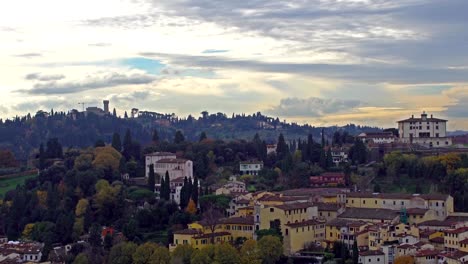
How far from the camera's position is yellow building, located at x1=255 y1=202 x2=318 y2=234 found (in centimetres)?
4375

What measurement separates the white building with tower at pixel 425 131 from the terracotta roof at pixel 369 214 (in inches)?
823

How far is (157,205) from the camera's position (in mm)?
51062

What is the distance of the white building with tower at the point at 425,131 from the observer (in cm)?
6619

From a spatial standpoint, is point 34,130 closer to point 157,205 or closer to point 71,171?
point 71,171

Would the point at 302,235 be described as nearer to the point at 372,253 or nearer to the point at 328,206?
the point at 328,206

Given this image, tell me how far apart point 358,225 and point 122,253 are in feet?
40.3

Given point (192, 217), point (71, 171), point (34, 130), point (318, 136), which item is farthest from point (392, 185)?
point (318, 136)

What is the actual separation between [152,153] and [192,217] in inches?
680

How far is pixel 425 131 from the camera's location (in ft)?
220

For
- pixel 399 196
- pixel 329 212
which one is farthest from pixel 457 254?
pixel 329 212

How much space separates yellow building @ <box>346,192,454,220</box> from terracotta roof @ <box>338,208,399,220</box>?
97cm

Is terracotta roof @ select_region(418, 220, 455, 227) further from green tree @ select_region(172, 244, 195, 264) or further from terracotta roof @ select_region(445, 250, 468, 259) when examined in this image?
green tree @ select_region(172, 244, 195, 264)

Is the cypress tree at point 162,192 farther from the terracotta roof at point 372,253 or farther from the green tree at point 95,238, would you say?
the terracotta roof at point 372,253

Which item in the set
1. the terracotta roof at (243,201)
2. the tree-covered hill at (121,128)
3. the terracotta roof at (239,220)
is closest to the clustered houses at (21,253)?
the terracotta roof at (239,220)
